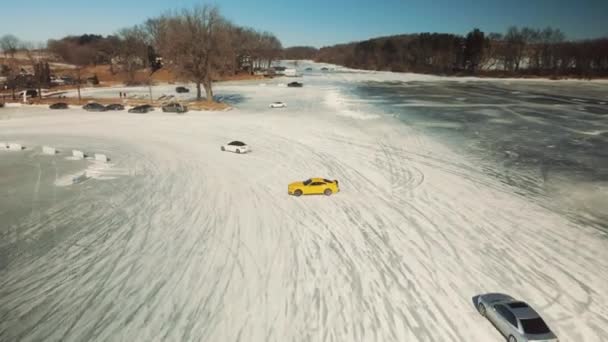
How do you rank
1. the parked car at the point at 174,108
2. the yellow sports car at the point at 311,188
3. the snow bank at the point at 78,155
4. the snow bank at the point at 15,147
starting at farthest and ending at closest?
the parked car at the point at 174,108 < the snow bank at the point at 15,147 < the snow bank at the point at 78,155 < the yellow sports car at the point at 311,188

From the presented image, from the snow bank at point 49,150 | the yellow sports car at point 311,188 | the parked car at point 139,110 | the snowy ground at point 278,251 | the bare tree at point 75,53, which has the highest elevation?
the bare tree at point 75,53

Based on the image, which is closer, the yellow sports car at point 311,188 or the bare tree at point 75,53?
the yellow sports car at point 311,188

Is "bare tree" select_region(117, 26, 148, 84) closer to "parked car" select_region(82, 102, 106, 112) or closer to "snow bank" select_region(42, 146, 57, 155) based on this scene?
"parked car" select_region(82, 102, 106, 112)

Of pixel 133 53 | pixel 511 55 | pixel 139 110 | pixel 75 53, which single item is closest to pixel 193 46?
pixel 139 110

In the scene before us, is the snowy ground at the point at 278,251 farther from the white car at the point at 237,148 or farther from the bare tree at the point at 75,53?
the bare tree at the point at 75,53

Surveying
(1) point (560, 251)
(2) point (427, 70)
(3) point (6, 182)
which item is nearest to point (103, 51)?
(3) point (6, 182)

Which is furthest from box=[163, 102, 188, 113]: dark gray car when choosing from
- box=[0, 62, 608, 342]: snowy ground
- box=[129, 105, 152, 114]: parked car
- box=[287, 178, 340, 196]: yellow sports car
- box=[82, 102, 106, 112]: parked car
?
box=[287, 178, 340, 196]: yellow sports car

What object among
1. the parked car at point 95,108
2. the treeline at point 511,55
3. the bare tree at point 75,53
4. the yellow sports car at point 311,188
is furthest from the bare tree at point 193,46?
the treeline at point 511,55

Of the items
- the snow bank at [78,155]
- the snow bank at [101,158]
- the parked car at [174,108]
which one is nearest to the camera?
the snow bank at [101,158]

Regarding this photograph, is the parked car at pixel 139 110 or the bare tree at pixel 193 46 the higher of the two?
the bare tree at pixel 193 46
